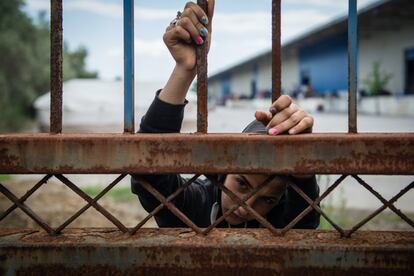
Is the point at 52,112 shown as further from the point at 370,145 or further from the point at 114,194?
the point at 114,194

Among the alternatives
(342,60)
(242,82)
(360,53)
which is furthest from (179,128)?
(242,82)

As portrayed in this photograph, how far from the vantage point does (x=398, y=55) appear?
14977 mm

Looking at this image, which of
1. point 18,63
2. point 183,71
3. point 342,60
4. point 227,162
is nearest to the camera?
point 227,162

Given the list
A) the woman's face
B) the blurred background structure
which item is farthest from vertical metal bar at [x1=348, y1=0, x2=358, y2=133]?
the blurred background structure

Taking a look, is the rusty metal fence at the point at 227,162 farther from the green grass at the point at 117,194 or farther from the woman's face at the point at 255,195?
the green grass at the point at 117,194

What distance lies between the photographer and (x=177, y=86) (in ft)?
4.09

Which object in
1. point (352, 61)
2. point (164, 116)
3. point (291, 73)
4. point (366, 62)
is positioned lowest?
point (164, 116)

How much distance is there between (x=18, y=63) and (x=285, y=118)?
798 inches

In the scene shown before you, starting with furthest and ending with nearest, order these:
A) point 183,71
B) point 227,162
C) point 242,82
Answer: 1. point 242,82
2. point 183,71
3. point 227,162

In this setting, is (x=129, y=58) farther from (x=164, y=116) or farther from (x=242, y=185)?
(x=242, y=185)

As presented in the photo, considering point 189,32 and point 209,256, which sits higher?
point 189,32

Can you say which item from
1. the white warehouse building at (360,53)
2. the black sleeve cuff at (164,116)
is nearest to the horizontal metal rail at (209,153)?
the black sleeve cuff at (164,116)

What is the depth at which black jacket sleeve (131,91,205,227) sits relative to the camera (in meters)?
1.32

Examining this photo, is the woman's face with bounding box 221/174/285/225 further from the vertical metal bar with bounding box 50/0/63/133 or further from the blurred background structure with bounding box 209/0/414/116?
the blurred background structure with bounding box 209/0/414/116
